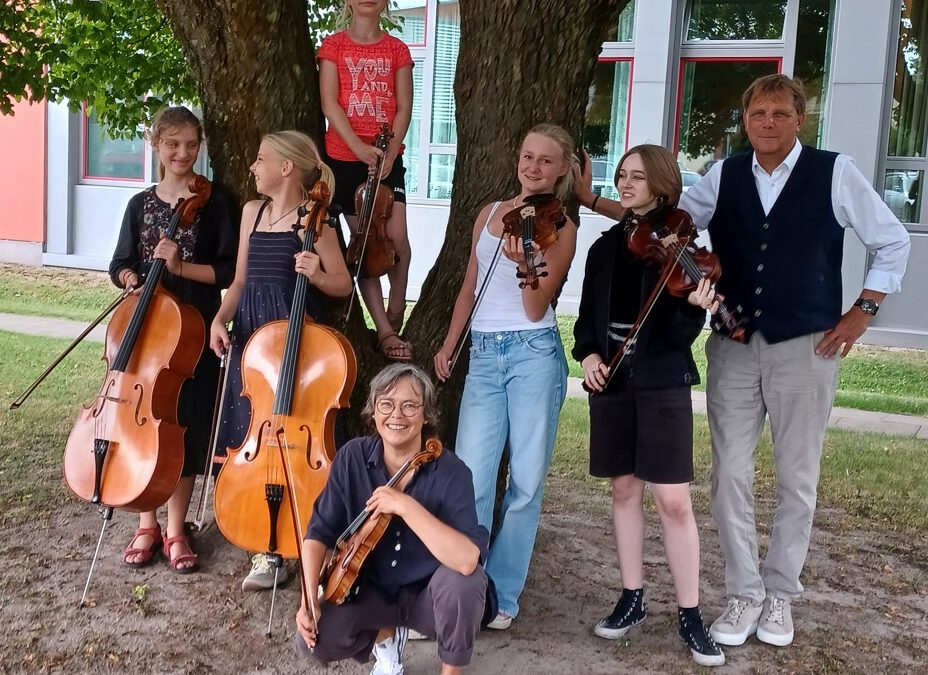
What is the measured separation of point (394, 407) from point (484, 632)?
42.7 inches

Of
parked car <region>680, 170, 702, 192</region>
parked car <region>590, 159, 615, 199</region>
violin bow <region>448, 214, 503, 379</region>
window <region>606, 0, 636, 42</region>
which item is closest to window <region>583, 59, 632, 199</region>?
parked car <region>590, 159, 615, 199</region>

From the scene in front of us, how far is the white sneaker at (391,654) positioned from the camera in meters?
2.94

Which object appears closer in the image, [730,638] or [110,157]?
[730,638]

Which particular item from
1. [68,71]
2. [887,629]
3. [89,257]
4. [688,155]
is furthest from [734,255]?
[89,257]

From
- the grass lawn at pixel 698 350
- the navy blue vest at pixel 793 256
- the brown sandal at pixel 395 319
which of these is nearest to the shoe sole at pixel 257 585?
the brown sandal at pixel 395 319

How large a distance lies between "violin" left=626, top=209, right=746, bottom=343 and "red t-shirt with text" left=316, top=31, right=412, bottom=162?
4.03ft

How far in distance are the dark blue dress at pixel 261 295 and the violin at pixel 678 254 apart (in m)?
1.12

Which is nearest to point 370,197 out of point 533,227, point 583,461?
point 533,227

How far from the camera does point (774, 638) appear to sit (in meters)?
3.35

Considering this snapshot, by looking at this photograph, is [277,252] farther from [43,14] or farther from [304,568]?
[43,14]

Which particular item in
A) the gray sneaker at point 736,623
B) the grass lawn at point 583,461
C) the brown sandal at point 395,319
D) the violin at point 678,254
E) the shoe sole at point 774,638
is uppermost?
the violin at point 678,254

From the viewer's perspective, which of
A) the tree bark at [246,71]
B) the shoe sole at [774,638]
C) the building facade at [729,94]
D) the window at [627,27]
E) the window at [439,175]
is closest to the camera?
the shoe sole at [774,638]

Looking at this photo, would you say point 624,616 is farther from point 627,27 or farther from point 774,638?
point 627,27

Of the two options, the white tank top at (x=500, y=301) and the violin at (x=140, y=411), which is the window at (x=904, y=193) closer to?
the white tank top at (x=500, y=301)
